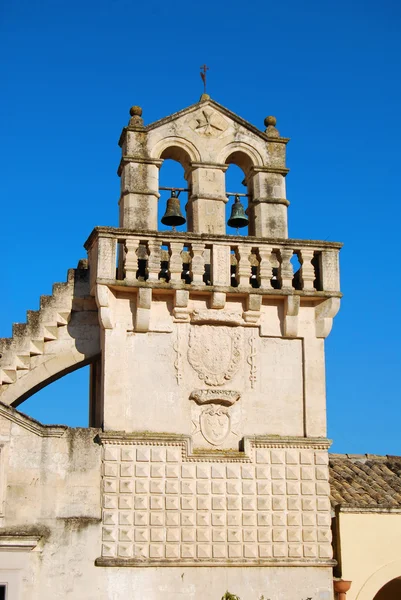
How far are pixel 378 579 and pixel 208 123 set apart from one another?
8.49 metres

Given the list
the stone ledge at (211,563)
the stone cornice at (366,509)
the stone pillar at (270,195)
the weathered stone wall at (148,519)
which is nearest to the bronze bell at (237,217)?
the stone pillar at (270,195)

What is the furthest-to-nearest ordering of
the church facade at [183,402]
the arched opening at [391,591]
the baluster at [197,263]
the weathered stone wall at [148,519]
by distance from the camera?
1. the arched opening at [391,591]
2. the baluster at [197,263]
3. the church facade at [183,402]
4. the weathered stone wall at [148,519]

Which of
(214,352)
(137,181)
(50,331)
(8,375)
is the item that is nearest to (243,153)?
(137,181)

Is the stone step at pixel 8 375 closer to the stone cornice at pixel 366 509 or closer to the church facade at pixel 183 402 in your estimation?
the church facade at pixel 183 402

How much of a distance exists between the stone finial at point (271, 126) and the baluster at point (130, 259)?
3.58 m

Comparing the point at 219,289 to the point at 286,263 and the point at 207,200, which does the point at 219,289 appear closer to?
the point at 286,263

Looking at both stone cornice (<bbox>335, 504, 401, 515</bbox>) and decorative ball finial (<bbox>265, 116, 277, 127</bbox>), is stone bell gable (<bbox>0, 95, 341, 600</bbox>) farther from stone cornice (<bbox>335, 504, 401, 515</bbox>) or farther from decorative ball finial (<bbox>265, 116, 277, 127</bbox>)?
decorative ball finial (<bbox>265, 116, 277, 127</bbox>)

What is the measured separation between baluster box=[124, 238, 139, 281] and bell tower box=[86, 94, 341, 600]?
0.08 ft

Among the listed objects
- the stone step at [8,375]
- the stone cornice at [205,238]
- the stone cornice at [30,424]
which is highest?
the stone cornice at [205,238]

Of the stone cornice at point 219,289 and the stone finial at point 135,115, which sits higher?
the stone finial at point 135,115

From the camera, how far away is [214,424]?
1761 centimetres

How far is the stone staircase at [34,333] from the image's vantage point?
18.2m

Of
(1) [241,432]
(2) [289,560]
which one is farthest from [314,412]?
(2) [289,560]

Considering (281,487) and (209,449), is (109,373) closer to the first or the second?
(209,449)
